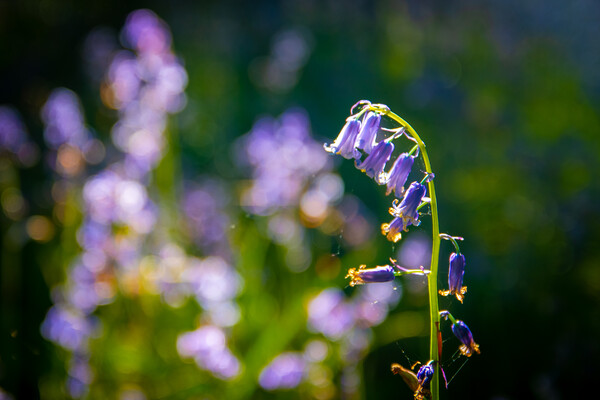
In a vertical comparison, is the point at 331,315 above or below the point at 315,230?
above

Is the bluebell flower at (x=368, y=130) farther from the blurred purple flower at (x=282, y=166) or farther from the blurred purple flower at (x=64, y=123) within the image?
the blurred purple flower at (x=64, y=123)

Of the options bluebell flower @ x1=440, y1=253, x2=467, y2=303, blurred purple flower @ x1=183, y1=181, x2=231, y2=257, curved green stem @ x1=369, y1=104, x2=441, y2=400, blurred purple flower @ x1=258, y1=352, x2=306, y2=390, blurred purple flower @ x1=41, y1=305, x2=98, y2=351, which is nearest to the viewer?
curved green stem @ x1=369, y1=104, x2=441, y2=400

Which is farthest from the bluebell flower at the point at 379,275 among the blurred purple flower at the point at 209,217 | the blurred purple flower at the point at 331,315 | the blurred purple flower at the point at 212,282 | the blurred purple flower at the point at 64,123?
the blurred purple flower at the point at 64,123

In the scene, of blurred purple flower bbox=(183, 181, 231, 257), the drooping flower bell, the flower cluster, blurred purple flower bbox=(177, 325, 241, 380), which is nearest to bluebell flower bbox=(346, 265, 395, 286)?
the flower cluster

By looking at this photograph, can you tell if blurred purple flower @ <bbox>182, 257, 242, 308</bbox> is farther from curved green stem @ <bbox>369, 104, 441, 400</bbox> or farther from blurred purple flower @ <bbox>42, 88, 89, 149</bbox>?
curved green stem @ <bbox>369, 104, 441, 400</bbox>

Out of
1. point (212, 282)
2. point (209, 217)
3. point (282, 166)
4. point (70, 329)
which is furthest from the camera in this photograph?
point (209, 217)

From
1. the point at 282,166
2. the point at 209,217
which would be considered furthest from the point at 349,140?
the point at 209,217

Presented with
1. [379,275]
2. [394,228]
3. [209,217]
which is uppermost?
[394,228]

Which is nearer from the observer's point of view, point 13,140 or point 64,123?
point 64,123

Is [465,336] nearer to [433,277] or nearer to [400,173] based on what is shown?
[433,277]
